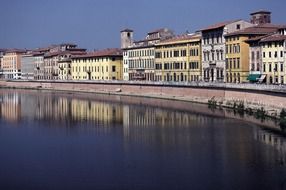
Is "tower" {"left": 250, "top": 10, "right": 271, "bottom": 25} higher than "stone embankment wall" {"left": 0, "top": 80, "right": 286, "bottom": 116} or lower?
higher

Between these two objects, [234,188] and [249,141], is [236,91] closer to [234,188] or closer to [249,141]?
[249,141]

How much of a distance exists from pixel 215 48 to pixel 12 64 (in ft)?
313

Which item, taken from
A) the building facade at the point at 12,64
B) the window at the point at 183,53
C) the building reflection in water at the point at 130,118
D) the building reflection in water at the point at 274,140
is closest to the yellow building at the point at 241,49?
the building reflection in water at the point at 130,118

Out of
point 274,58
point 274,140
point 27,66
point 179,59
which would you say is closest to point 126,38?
point 179,59

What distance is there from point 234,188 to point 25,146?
1643 cm

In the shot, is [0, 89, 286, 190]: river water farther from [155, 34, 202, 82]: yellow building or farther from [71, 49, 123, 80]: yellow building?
[71, 49, 123, 80]: yellow building

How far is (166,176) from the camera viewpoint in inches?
1048

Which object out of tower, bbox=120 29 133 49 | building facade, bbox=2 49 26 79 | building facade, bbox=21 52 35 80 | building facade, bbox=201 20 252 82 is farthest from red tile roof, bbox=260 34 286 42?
building facade, bbox=2 49 26 79

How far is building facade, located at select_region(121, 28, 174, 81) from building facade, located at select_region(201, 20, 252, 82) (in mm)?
16594

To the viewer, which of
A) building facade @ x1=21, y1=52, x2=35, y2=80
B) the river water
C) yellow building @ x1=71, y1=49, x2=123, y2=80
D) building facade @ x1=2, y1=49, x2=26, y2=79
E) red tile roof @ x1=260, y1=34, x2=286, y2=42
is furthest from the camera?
building facade @ x1=2, y1=49, x2=26, y2=79

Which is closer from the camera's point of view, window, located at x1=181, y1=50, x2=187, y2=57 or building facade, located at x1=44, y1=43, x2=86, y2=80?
window, located at x1=181, y1=50, x2=187, y2=57

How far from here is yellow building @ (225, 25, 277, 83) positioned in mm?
63375

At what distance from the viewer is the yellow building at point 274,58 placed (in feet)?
186

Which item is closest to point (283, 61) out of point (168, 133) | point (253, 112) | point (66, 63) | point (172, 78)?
point (253, 112)
